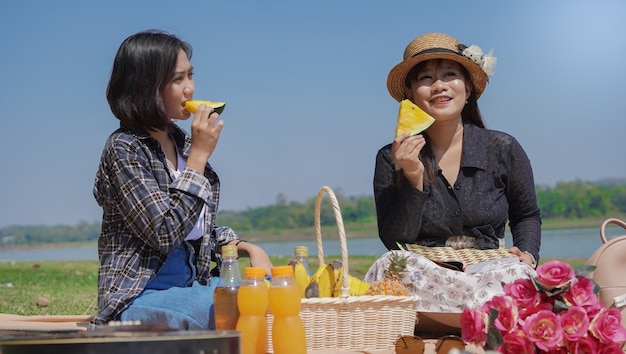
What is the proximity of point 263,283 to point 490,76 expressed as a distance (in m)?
2.48

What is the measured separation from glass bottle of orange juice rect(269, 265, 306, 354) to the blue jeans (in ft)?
1.53

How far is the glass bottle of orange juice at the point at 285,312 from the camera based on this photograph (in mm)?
3744

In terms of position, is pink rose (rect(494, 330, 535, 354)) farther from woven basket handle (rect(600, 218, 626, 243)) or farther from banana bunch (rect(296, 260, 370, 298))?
woven basket handle (rect(600, 218, 626, 243))

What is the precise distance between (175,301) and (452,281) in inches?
69.2

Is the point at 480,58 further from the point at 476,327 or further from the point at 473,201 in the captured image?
the point at 476,327

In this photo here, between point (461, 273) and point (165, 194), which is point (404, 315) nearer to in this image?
point (461, 273)

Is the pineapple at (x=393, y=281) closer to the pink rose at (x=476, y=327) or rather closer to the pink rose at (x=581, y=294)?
the pink rose at (x=476, y=327)

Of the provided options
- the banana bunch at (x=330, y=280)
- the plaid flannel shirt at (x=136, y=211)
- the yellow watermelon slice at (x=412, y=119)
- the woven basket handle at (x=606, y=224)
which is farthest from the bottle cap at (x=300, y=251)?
the woven basket handle at (x=606, y=224)

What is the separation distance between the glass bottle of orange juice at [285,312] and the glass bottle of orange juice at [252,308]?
6cm

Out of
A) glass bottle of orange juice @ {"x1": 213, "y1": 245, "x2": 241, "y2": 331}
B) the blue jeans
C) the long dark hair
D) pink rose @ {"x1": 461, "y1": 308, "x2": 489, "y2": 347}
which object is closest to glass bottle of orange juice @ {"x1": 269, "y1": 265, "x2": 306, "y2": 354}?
glass bottle of orange juice @ {"x1": 213, "y1": 245, "x2": 241, "y2": 331}

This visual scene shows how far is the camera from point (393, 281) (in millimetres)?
4484

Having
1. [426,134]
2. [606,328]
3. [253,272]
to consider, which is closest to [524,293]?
[606,328]

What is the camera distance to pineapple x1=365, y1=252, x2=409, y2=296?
171 inches

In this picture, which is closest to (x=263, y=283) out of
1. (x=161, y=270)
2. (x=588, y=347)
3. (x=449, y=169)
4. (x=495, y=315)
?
(x=161, y=270)
